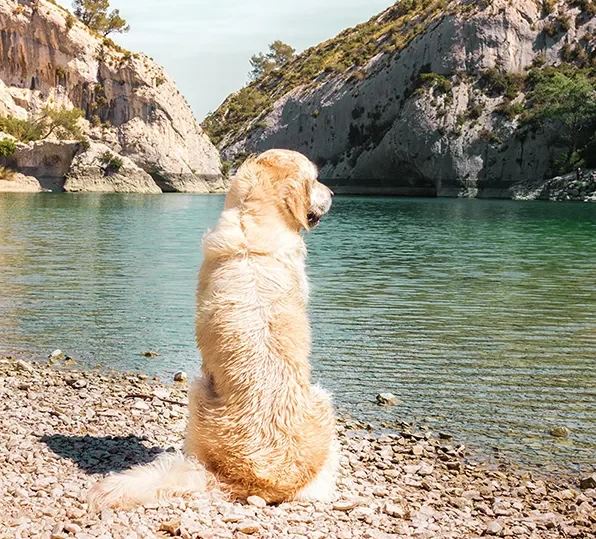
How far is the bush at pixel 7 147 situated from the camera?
256 ft

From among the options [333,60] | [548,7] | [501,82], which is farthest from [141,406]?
[333,60]

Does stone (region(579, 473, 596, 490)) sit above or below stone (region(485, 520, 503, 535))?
below

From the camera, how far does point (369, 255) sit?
26.9m

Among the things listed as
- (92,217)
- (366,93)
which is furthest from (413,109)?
(92,217)

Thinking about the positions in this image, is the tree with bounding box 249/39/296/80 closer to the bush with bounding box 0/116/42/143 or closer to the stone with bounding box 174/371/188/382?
the bush with bounding box 0/116/42/143

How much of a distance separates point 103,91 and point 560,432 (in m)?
98.1

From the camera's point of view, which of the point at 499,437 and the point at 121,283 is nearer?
the point at 499,437

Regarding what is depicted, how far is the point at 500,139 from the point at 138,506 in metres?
91.9

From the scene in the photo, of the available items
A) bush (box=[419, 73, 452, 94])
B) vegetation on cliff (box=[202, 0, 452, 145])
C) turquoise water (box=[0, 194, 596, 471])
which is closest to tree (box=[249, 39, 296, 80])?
vegetation on cliff (box=[202, 0, 452, 145])

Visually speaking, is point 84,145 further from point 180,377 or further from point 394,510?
point 394,510

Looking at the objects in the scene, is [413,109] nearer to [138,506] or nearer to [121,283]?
Result: [121,283]

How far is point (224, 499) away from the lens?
4766 millimetres

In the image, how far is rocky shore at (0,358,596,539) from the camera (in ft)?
15.0

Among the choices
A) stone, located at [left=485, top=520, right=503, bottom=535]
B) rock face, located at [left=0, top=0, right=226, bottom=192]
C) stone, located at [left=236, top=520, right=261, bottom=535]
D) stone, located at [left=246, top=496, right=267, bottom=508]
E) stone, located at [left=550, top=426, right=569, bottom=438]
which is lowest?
stone, located at [left=550, top=426, right=569, bottom=438]
